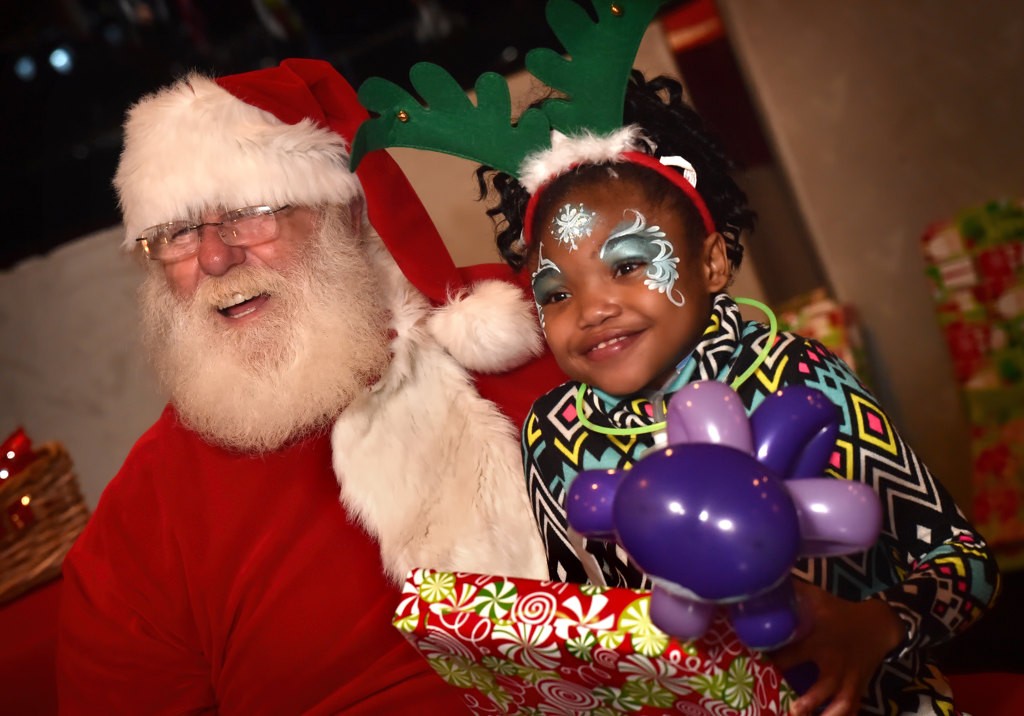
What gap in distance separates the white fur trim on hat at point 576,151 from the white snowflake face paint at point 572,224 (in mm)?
58

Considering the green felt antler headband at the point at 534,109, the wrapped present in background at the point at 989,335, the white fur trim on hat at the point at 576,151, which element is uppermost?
the green felt antler headband at the point at 534,109

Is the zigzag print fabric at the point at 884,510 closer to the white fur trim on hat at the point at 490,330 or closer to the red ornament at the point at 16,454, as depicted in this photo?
the white fur trim on hat at the point at 490,330

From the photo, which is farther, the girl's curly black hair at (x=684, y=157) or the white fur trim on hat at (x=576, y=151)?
Result: the girl's curly black hair at (x=684, y=157)

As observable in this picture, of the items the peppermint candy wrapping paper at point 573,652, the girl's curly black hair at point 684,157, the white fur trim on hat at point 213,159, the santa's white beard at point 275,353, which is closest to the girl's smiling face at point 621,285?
the girl's curly black hair at point 684,157

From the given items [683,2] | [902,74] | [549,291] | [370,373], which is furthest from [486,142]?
[902,74]

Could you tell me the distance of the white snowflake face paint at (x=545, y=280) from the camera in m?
1.08

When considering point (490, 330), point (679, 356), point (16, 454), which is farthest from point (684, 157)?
point (16, 454)

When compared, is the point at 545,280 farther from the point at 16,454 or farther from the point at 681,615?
the point at 16,454

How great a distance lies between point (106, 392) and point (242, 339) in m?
0.83

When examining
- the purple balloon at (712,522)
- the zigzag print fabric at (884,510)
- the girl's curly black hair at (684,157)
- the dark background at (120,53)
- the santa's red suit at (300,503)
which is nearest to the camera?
the purple balloon at (712,522)

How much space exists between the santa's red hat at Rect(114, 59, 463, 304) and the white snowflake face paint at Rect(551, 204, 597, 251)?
56cm

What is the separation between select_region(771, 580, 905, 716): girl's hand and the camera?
2.71ft

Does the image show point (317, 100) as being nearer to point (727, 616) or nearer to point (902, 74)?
point (727, 616)

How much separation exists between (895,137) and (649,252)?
2.10 metres
